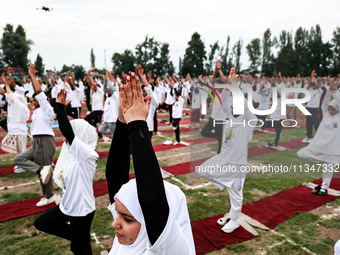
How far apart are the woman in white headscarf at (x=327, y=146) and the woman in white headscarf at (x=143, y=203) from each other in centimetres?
512

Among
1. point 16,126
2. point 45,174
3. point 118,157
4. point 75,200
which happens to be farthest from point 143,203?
point 16,126

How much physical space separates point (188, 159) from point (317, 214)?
4.01 metres

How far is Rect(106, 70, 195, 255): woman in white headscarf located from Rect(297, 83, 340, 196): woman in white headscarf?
5.12m

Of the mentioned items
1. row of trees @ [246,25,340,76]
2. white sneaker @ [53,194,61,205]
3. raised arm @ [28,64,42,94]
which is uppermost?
row of trees @ [246,25,340,76]

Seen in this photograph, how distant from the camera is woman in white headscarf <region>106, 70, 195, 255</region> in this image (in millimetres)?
1000

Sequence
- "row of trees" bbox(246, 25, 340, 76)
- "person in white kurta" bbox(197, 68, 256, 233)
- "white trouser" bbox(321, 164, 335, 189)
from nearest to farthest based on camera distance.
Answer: "person in white kurta" bbox(197, 68, 256, 233) < "white trouser" bbox(321, 164, 335, 189) < "row of trees" bbox(246, 25, 340, 76)

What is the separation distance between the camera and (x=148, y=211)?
3.28 feet

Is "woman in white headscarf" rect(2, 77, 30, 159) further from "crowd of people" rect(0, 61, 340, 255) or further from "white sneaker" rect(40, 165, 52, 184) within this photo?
"white sneaker" rect(40, 165, 52, 184)

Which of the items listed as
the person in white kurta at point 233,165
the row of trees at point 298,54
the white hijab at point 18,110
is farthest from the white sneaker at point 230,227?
the row of trees at point 298,54

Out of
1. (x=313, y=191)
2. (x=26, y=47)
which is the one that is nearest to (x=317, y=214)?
(x=313, y=191)

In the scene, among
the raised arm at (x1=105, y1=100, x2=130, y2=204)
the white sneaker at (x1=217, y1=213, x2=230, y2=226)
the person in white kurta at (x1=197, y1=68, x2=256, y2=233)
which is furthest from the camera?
the white sneaker at (x1=217, y1=213, x2=230, y2=226)

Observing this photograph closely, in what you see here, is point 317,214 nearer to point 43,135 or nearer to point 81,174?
point 81,174

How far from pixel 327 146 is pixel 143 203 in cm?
556

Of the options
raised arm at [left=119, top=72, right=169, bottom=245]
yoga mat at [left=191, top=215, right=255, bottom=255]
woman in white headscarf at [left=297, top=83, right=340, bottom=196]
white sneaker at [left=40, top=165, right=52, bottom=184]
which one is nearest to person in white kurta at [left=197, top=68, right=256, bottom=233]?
yoga mat at [left=191, top=215, right=255, bottom=255]
